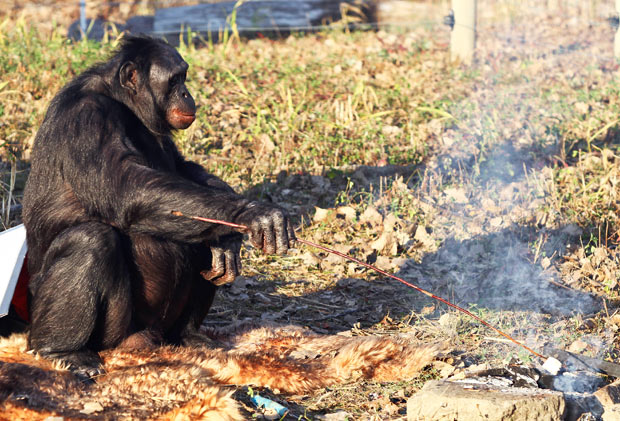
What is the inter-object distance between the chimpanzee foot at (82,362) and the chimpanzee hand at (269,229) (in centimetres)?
95

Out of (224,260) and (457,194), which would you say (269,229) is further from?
(457,194)

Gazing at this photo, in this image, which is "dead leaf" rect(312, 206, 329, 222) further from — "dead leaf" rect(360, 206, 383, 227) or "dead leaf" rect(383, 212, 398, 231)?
"dead leaf" rect(383, 212, 398, 231)

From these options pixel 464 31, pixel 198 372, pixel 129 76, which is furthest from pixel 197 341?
pixel 464 31

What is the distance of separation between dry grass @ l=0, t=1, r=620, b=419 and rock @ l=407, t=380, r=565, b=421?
0.23m

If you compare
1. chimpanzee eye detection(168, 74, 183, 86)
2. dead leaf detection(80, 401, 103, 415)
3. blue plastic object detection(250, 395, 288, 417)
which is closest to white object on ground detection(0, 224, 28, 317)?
dead leaf detection(80, 401, 103, 415)

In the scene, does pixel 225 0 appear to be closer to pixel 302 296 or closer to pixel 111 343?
pixel 302 296

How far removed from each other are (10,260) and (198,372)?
3.63 ft

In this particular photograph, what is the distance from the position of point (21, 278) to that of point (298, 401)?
5.08ft

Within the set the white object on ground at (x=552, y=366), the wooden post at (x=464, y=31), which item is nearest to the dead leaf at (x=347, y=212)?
the white object on ground at (x=552, y=366)

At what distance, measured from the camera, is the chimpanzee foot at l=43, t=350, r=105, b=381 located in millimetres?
3541

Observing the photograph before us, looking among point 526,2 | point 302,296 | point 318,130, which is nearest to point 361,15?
point 526,2

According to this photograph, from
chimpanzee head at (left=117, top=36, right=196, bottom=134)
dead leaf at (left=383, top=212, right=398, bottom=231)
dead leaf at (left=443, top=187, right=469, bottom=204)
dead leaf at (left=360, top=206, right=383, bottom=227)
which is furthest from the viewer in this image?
dead leaf at (left=443, top=187, right=469, bottom=204)

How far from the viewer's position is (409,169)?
257 inches

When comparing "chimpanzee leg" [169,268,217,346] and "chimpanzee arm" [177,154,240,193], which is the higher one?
"chimpanzee arm" [177,154,240,193]
